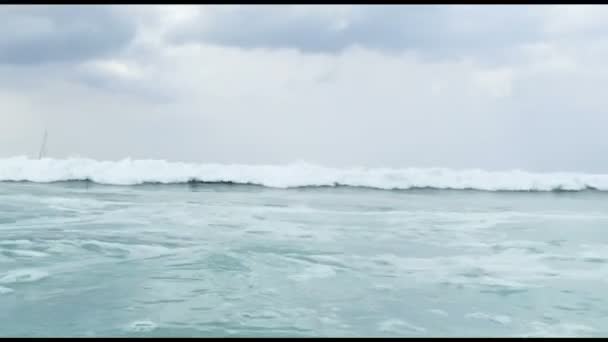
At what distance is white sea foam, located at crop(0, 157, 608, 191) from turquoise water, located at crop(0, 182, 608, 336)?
619 cm

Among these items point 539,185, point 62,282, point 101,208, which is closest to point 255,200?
point 101,208

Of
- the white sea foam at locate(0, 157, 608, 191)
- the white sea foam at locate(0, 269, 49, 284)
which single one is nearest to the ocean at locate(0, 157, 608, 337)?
the white sea foam at locate(0, 269, 49, 284)

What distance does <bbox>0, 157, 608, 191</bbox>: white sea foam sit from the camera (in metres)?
17.7

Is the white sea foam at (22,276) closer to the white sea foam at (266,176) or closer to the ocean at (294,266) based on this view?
the ocean at (294,266)

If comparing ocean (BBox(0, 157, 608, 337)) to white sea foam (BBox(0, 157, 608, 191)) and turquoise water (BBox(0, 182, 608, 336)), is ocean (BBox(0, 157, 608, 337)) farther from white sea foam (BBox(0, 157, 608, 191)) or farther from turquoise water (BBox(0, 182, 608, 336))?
white sea foam (BBox(0, 157, 608, 191))

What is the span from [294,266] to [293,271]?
26 cm

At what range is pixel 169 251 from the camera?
6762 mm

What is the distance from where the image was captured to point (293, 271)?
5.86 metres

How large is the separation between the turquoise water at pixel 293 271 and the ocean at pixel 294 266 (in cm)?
2

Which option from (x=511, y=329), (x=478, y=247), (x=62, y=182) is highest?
(x=62, y=182)

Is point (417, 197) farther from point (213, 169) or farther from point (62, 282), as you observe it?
point (62, 282)

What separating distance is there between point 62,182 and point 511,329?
16.1 metres

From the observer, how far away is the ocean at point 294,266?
4.09 meters

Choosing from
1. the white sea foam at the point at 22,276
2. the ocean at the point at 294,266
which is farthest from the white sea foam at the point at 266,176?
the white sea foam at the point at 22,276
